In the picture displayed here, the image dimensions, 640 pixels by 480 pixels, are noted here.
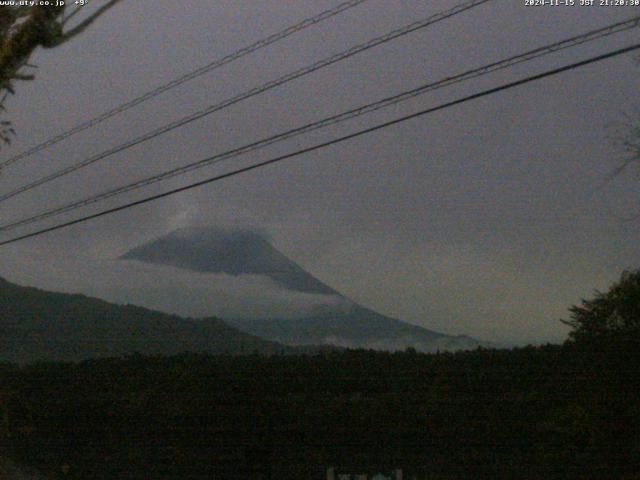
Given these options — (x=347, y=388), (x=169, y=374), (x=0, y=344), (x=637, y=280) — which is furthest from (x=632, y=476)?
(x=0, y=344)

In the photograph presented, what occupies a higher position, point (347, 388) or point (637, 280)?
→ point (637, 280)

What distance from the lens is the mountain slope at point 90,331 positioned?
44.4 ft

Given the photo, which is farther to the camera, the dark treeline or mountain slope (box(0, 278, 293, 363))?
mountain slope (box(0, 278, 293, 363))

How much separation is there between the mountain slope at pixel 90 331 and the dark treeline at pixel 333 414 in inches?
55.1

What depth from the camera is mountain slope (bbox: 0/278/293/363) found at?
13.5 metres

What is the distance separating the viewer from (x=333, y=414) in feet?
30.4

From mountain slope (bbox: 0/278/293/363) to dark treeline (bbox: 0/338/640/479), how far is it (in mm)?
1399

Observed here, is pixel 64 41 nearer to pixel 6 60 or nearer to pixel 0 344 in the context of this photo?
pixel 6 60

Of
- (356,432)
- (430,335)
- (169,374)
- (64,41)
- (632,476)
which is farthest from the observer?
(169,374)

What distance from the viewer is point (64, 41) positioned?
234 inches

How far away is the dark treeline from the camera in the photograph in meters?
7.80

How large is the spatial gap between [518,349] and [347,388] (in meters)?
2.05

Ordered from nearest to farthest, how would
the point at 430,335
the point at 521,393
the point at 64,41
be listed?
the point at 64,41, the point at 521,393, the point at 430,335

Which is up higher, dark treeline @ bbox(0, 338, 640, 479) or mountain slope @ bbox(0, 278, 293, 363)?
mountain slope @ bbox(0, 278, 293, 363)
